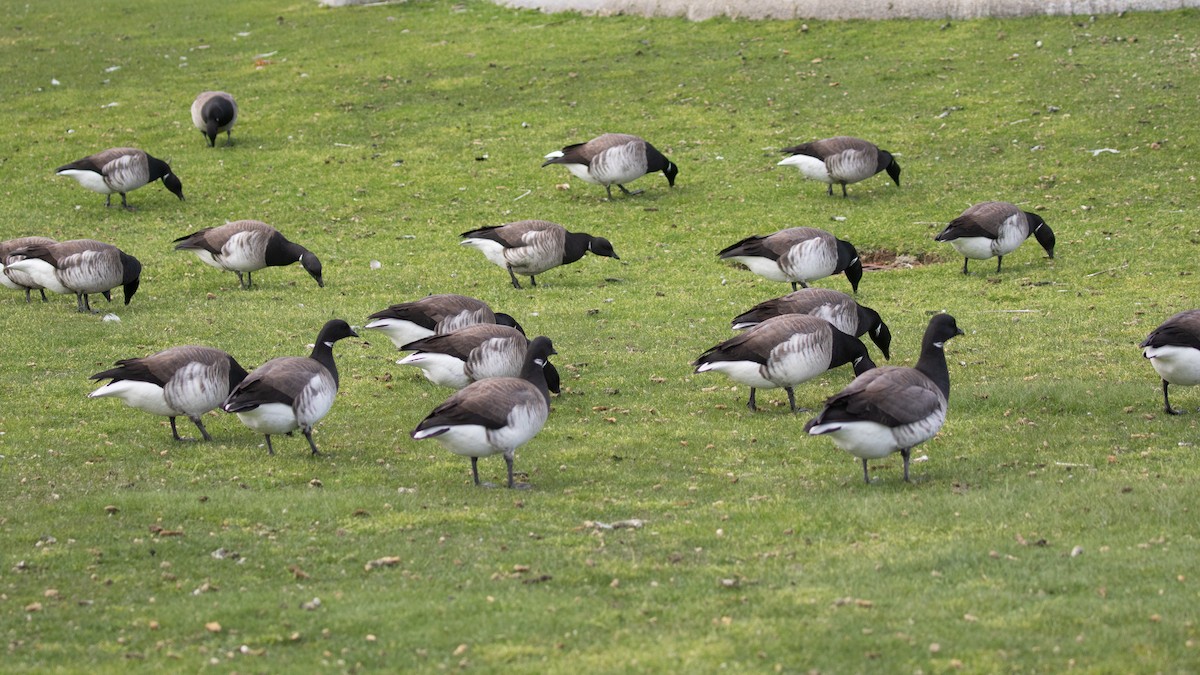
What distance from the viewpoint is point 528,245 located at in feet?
64.3

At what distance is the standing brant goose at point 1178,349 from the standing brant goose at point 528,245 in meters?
9.41

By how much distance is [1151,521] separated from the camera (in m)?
9.82

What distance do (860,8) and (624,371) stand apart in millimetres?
21559

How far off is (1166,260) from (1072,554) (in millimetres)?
12220

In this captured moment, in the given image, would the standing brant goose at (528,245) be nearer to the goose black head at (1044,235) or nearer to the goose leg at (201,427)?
the goose black head at (1044,235)

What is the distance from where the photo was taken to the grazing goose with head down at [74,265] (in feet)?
59.2

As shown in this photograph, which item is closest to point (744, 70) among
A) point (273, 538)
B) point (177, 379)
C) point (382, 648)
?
point (177, 379)

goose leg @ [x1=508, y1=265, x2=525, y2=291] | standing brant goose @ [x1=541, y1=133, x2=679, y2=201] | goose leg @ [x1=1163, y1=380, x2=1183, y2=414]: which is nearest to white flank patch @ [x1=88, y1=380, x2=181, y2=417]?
goose leg @ [x1=508, y1=265, x2=525, y2=291]

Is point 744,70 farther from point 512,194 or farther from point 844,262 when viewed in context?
point 844,262

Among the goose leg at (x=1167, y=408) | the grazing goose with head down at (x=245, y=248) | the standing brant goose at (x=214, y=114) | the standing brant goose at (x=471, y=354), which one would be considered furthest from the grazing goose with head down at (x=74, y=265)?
the goose leg at (x=1167, y=408)

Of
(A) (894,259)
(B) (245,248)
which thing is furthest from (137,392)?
(A) (894,259)

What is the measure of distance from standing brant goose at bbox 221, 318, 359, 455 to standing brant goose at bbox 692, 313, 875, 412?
3.77 metres

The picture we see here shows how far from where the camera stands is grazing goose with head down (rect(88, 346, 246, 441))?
12500mm

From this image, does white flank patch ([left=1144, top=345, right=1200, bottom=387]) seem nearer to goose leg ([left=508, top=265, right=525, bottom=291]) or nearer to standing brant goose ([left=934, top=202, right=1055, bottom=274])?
standing brant goose ([left=934, top=202, right=1055, bottom=274])
